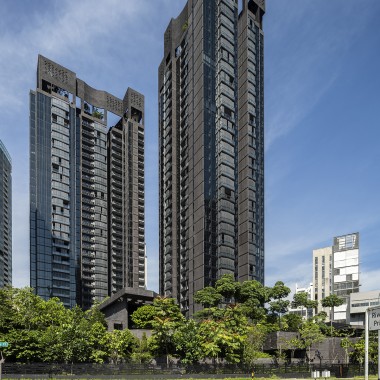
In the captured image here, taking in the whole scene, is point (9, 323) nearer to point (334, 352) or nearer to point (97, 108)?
point (334, 352)

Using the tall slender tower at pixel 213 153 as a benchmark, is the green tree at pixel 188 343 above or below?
below

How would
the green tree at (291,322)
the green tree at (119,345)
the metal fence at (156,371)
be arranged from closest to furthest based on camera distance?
the metal fence at (156,371), the green tree at (119,345), the green tree at (291,322)

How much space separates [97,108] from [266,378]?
143 metres

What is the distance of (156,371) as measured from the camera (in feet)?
195

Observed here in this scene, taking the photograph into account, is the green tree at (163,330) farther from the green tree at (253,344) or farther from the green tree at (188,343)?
the green tree at (253,344)

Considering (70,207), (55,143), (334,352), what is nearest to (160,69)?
(55,143)

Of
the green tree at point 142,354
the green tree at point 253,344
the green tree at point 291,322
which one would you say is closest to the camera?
the green tree at point 142,354

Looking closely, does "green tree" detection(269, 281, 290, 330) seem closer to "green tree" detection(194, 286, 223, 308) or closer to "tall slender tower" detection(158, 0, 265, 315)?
"green tree" detection(194, 286, 223, 308)

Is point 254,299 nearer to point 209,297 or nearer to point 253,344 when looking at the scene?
point 209,297

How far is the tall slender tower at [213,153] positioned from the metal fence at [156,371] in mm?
53705

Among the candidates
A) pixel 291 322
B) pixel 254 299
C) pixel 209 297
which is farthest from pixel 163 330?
pixel 291 322

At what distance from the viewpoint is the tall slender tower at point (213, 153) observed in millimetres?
123875

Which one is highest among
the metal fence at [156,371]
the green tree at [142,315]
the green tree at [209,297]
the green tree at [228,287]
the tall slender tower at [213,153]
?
the tall slender tower at [213,153]

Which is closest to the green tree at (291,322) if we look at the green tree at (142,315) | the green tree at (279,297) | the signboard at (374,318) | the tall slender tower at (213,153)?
the green tree at (279,297)
